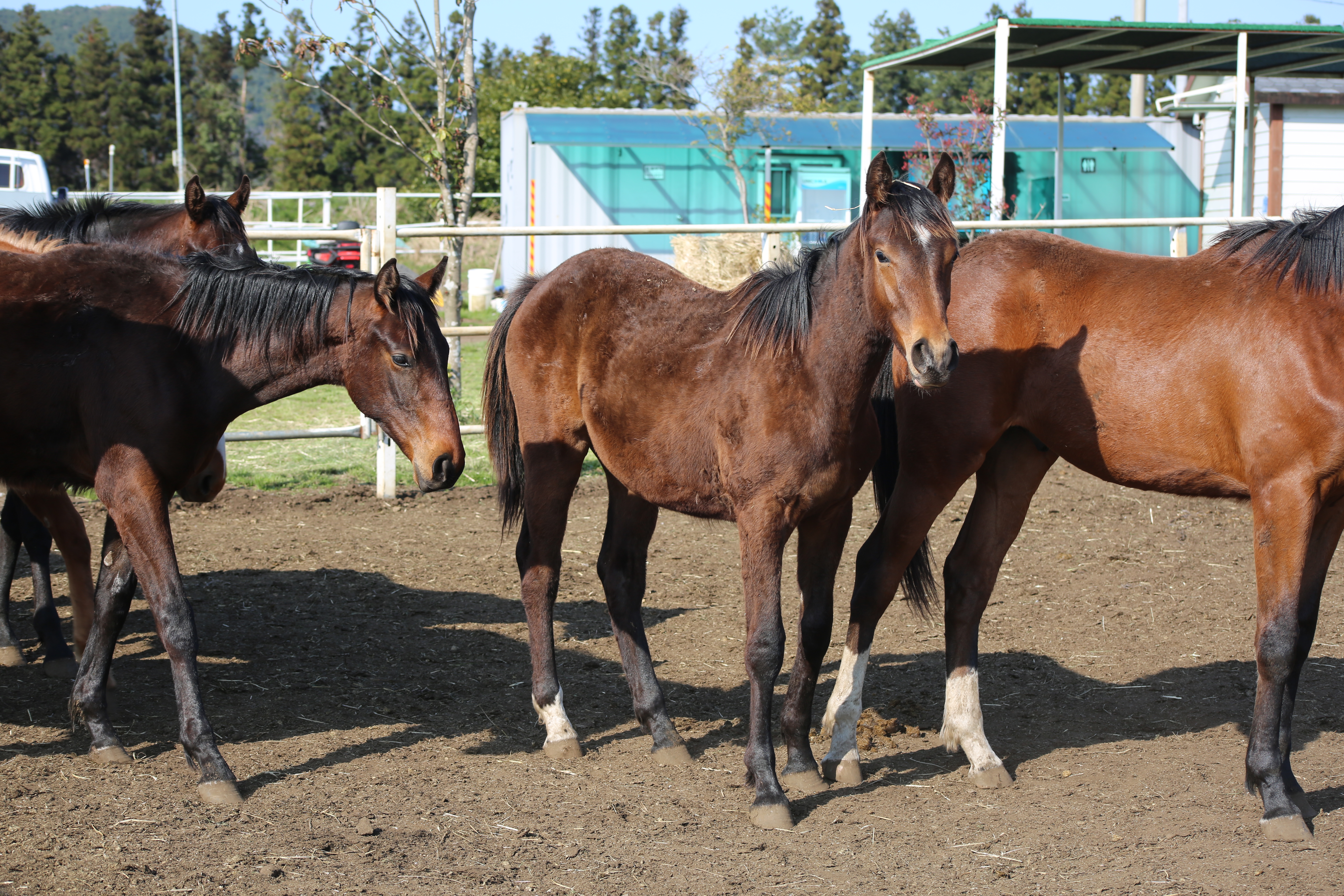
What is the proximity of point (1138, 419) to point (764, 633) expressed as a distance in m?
1.57

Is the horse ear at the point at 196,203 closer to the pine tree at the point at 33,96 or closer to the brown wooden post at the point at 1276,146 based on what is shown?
the brown wooden post at the point at 1276,146

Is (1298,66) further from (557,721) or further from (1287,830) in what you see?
(557,721)

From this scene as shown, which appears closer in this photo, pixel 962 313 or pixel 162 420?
pixel 162 420

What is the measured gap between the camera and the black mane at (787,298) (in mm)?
3422

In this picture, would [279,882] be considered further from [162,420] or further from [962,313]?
[962,313]

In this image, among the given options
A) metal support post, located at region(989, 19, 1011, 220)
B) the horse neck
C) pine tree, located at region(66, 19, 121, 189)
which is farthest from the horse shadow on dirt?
pine tree, located at region(66, 19, 121, 189)

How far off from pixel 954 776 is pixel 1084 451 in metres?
1.27

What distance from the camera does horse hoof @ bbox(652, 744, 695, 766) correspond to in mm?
3896

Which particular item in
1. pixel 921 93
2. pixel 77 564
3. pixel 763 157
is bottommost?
pixel 77 564

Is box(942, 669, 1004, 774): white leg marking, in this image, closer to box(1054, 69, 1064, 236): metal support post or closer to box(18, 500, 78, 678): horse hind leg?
box(18, 500, 78, 678): horse hind leg

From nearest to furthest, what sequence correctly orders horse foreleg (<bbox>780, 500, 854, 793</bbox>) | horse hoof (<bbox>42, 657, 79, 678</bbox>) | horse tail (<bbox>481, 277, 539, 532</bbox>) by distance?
horse foreleg (<bbox>780, 500, 854, 793</bbox>) → horse tail (<bbox>481, 277, 539, 532</bbox>) → horse hoof (<bbox>42, 657, 79, 678</bbox>)

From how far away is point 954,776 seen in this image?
3.82 metres

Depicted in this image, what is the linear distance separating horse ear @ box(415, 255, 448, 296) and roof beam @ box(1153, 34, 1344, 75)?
11.7 meters

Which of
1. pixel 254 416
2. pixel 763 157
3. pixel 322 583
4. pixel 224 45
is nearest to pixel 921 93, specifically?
pixel 763 157
